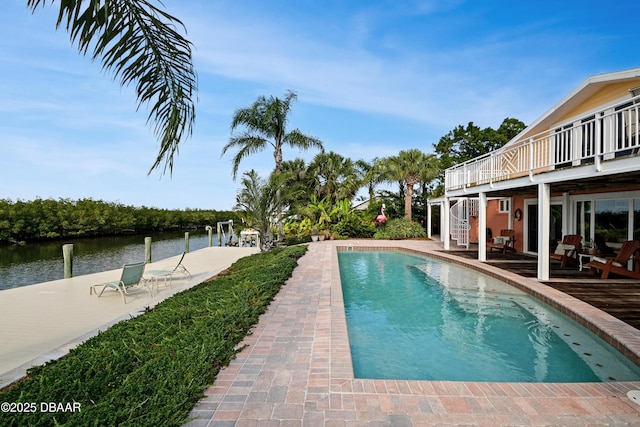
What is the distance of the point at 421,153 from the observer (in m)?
24.6


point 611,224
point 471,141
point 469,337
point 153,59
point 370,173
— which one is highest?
point 471,141

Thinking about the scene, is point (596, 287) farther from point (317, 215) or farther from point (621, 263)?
point (317, 215)

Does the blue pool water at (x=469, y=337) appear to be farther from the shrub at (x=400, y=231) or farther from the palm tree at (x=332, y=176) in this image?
the palm tree at (x=332, y=176)

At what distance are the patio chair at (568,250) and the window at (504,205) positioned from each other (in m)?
5.66

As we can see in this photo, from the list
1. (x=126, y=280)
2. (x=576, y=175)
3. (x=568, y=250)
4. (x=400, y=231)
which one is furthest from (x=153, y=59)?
(x=400, y=231)

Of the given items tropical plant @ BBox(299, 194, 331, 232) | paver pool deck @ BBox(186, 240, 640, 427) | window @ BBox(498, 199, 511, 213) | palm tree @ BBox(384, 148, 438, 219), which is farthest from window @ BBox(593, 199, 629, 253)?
tropical plant @ BBox(299, 194, 331, 232)

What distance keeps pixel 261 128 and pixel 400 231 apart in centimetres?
1076

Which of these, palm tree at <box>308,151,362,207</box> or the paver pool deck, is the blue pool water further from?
palm tree at <box>308,151,362,207</box>

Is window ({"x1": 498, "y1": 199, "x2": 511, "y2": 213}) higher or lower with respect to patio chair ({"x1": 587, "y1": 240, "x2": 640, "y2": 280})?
higher

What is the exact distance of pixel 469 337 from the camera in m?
5.64

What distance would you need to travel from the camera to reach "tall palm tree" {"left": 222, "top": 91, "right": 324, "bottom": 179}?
19.3 m

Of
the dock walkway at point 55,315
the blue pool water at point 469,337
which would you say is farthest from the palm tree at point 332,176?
the blue pool water at point 469,337

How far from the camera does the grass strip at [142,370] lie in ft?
8.64

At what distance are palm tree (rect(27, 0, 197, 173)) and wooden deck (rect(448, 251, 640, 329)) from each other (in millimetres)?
6876
